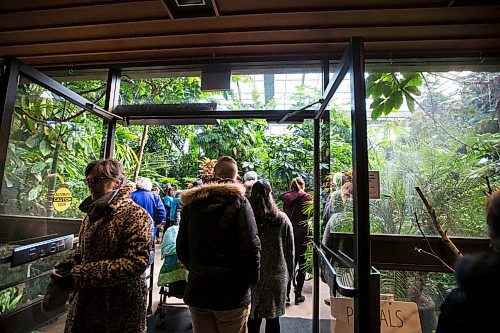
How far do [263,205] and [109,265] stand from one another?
1.14 metres

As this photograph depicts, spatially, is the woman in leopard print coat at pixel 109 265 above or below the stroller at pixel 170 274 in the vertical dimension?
above

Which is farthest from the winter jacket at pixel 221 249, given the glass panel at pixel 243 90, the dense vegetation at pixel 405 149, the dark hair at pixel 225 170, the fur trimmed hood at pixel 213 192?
the glass panel at pixel 243 90

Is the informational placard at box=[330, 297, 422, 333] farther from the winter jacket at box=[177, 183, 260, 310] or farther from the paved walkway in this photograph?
the winter jacket at box=[177, 183, 260, 310]

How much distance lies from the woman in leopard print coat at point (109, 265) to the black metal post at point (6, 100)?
1.42 feet

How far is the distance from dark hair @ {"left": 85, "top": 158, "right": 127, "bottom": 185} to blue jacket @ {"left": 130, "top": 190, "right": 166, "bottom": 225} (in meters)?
1.82

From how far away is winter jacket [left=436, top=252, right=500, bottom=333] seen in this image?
66 cm

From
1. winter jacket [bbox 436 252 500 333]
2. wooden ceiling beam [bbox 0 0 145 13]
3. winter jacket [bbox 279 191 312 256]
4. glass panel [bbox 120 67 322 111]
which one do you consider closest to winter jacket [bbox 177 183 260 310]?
winter jacket [bbox 436 252 500 333]

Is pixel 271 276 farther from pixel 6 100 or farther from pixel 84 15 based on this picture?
pixel 84 15

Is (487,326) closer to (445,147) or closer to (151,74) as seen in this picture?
(445,147)

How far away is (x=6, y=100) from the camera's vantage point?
1.30m

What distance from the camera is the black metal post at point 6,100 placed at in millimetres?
1285

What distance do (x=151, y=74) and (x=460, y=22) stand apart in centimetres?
244

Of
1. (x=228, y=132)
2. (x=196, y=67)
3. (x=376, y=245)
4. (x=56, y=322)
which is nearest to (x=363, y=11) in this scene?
(x=196, y=67)

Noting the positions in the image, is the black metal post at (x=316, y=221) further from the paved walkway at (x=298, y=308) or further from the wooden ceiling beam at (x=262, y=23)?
the wooden ceiling beam at (x=262, y=23)
